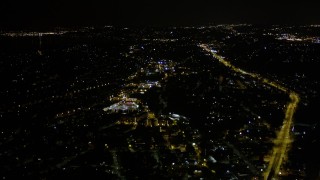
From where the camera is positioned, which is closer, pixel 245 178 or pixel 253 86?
pixel 245 178

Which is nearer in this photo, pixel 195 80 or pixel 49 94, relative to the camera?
pixel 49 94

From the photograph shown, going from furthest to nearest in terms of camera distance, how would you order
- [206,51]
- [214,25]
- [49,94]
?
[214,25]
[206,51]
[49,94]

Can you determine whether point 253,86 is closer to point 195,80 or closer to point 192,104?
point 195,80


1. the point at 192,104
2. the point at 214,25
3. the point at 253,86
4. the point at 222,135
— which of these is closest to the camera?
the point at 222,135

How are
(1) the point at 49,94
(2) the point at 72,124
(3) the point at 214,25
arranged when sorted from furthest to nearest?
(3) the point at 214,25 → (1) the point at 49,94 → (2) the point at 72,124

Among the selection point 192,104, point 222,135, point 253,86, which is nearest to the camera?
point 222,135


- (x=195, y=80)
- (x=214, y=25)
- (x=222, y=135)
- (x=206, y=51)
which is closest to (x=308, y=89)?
(x=195, y=80)

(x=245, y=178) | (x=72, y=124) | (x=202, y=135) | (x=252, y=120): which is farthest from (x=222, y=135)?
(x=72, y=124)

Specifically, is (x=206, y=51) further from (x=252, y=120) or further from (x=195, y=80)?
(x=252, y=120)
